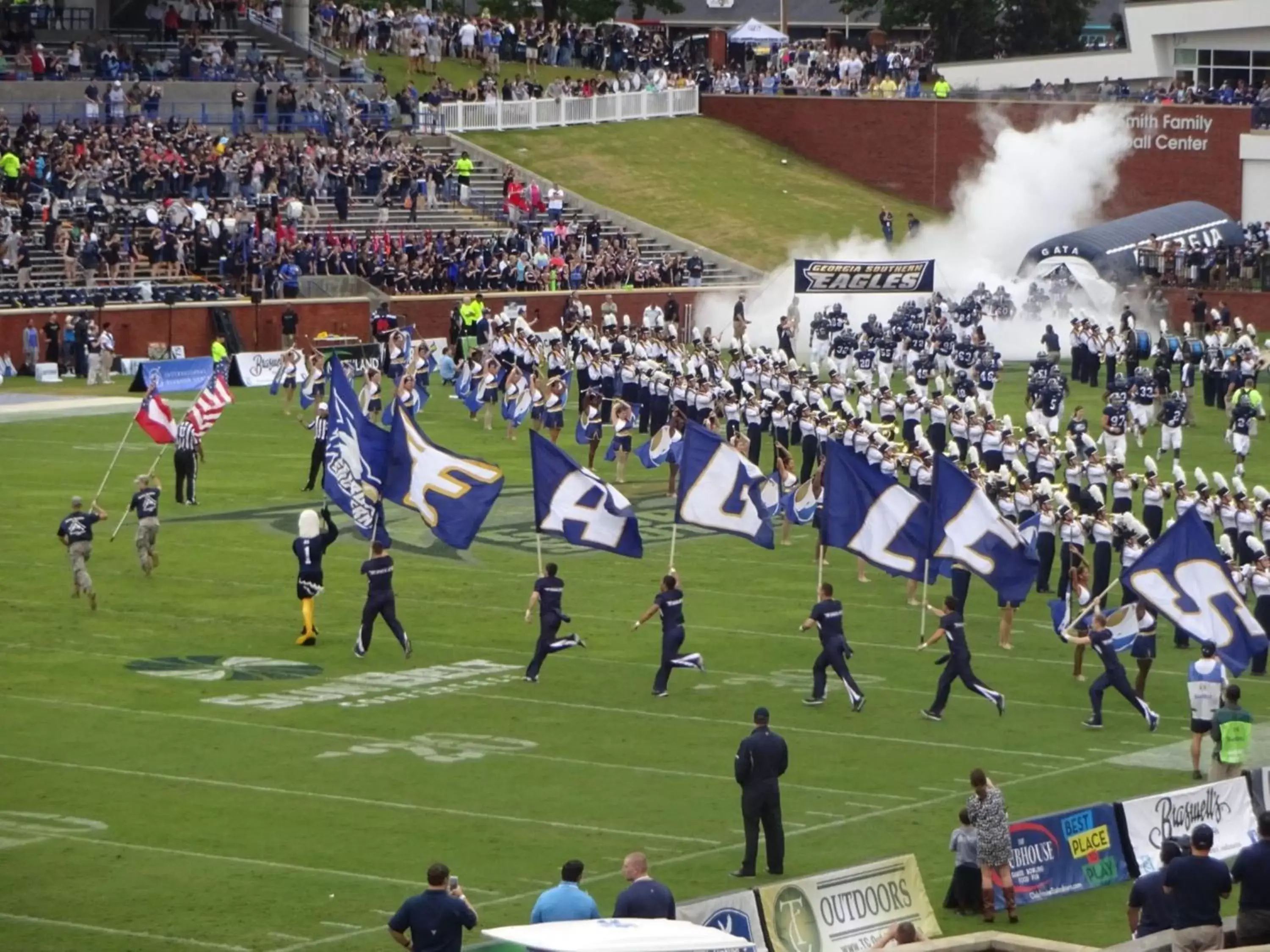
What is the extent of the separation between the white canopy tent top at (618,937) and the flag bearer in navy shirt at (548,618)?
10399 millimetres

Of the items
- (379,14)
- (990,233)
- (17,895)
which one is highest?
(379,14)

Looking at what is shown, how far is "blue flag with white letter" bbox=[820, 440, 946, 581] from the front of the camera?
24.3 meters

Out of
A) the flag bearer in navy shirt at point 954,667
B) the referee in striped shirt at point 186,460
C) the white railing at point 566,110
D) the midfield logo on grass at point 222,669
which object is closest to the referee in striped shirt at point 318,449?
the referee in striped shirt at point 186,460

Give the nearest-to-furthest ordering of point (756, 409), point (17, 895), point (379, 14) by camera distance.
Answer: point (17, 895)
point (756, 409)
point (379, 14)

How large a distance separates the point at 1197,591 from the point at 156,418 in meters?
14.0

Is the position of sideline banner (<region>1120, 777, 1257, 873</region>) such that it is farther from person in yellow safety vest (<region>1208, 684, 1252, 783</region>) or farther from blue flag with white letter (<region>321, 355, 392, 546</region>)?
blue flag with white letter (<region>321, 355, 392, 546</region>)

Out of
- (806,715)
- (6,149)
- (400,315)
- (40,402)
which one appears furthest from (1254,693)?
(6,149)

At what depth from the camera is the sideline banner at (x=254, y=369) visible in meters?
45.1

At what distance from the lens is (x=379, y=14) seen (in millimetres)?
67500

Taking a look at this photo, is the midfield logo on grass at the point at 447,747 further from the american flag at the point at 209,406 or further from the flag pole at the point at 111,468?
the american flag at the point at 209,406

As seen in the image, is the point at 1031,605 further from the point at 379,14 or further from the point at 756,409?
the point at 379,14

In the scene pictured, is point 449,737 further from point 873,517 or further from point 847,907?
point 847,907

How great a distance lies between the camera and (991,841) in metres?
16.2

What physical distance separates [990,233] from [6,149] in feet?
82.2
